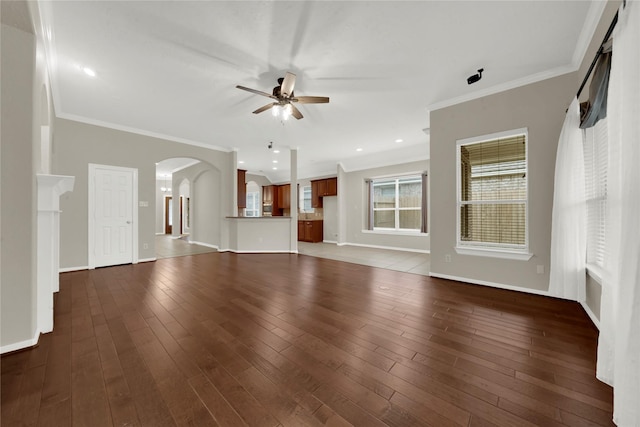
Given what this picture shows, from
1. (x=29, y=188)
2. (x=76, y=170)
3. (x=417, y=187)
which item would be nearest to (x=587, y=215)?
(x=417, y=187)

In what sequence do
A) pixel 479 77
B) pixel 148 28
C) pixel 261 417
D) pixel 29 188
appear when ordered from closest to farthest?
pixel 261 417 → pixel 29 188 → pixel 148 28 → pixel 479 77

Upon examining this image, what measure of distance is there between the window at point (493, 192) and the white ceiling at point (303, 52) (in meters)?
0.78

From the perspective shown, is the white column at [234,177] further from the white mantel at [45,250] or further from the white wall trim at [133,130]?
the white mantel at [45,250]

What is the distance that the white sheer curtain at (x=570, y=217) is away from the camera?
94.5 inches

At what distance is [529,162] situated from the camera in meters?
3.09

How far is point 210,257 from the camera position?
5.63 m

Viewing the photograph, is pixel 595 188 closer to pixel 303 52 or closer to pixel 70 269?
pixel 303 52

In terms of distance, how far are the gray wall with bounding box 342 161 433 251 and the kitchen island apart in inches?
94.9

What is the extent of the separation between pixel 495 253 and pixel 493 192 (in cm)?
90

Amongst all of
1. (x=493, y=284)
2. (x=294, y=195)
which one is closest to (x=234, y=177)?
(x=294, y=195)

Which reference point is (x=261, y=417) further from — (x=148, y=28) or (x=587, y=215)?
(x=587, y=215)

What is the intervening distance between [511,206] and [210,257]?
19.5 ft

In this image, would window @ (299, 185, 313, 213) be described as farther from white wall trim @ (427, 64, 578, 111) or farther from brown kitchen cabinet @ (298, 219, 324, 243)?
white wall trim @ (427, 64, 578, 111)

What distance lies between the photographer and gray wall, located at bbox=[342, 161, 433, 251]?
21.5 ft
